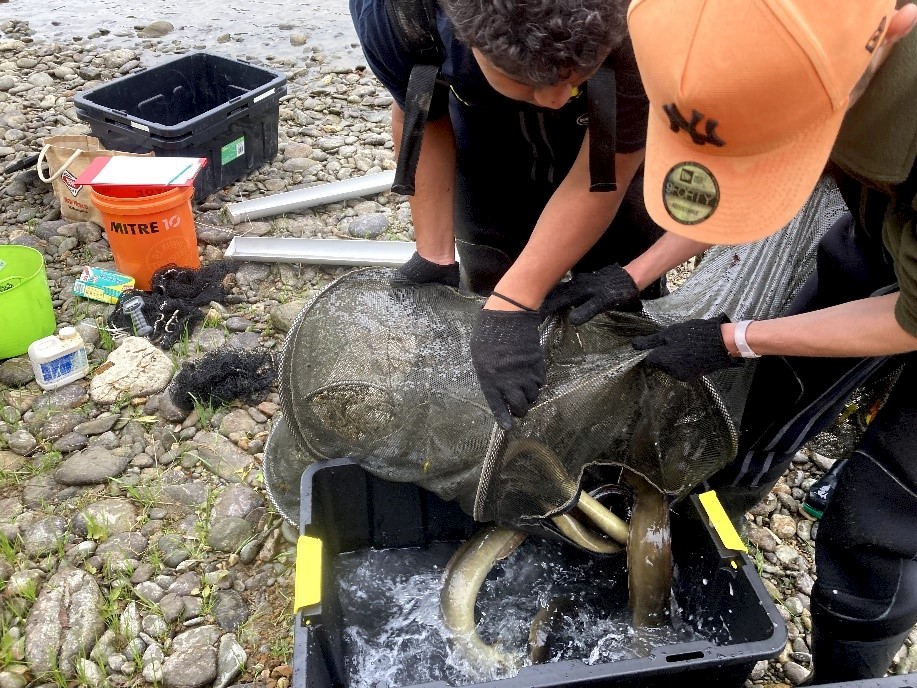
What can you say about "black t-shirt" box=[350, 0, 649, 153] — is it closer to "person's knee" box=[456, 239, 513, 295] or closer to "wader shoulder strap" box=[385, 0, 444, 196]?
"wader shoulder strap" box=[385, 0, 444, 196]

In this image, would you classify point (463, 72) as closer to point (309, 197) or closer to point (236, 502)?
point (236, 502)

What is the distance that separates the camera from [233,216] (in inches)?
185

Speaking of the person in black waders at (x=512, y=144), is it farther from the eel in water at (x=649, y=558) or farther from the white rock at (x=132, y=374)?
the white rock at (x=132, y=374)

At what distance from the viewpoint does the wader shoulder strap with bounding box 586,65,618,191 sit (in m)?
1.92

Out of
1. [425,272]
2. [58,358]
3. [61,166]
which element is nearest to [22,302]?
[58,358]

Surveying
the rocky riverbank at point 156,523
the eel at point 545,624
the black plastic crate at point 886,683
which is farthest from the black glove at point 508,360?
the rocky riverbank at point 156,523

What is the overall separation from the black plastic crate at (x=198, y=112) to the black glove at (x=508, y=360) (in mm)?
3022

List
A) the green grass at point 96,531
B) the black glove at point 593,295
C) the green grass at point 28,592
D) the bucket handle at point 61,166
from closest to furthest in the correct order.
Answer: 1. the black glove at point 593,295
2. the green grass at point 28,592
3. the green grass at point 96,531
4. the bucket handle at point 61,166

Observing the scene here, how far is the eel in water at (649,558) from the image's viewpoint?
2291 millimetres

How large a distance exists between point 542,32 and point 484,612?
5.73 ft

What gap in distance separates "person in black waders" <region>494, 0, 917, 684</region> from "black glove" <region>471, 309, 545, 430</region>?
0.68ft

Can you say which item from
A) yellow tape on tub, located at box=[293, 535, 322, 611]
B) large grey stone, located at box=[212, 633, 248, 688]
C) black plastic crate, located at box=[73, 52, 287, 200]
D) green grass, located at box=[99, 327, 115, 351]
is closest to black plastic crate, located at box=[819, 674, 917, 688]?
yellow tape on tub, located at box=[293, 535, 322, 611]

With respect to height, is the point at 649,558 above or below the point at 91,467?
above

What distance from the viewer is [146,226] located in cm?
394
